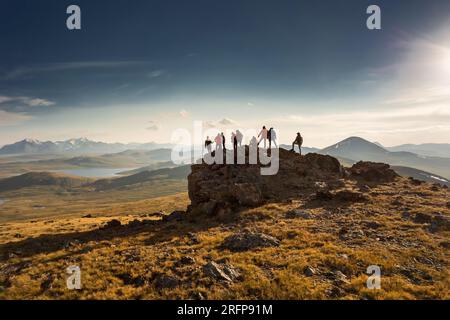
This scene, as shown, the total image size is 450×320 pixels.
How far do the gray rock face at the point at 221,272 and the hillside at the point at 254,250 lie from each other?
0.08m

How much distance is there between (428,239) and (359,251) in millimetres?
7137

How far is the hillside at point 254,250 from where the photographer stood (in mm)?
16219

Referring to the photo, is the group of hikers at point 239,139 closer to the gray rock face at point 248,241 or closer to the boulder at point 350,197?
the boulder at point 350,197

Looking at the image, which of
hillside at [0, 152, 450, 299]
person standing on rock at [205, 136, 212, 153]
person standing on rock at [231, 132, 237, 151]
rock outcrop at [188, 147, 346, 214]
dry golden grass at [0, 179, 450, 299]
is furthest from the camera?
person standing on rock at [205, 136, 212, 153]

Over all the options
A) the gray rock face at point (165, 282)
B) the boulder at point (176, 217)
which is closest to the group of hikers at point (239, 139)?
the boulder at point (176, 217)

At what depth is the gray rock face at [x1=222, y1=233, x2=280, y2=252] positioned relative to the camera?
895 inches

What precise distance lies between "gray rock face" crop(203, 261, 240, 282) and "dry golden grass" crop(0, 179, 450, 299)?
Answer: 0.44 meters

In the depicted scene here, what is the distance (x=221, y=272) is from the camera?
17.7m

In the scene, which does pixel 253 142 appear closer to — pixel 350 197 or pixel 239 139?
pixel 239 139

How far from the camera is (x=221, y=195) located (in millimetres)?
35875

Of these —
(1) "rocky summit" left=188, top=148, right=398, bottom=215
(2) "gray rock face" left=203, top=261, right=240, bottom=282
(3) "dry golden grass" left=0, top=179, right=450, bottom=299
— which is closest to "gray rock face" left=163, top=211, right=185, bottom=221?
(1) "rocky summit" left=188, top=148, right=398, bottom=215

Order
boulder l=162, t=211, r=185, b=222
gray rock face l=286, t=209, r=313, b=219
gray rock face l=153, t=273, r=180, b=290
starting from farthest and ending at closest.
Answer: boulder l=162, t=211, r=185, b=222, gray rock face l=286, t=209, r=313, b=219, gray rock face l=153, t=273, r=180, b=290

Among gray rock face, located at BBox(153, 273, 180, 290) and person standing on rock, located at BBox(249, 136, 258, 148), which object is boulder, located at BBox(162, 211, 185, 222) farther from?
person standing on rock, located at BBox(249, 136, 258, 148)
